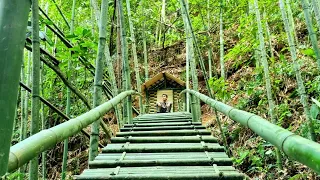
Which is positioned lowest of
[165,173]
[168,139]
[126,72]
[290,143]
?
[165,173]

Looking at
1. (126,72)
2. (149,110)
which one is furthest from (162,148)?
(149,110)

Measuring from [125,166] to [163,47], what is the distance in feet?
34.4

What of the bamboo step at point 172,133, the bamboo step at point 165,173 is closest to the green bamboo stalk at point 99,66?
the bamboo step at point 165,173

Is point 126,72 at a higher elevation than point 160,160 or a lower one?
higher

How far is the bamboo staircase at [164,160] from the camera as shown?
6.15 feet

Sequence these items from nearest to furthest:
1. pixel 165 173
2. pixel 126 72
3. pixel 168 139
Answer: pixel 165 173, pixel 168 139, pixel 126 72

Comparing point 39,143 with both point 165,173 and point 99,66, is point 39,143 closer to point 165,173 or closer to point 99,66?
point 165,173

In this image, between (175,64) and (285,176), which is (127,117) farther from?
(175,64)

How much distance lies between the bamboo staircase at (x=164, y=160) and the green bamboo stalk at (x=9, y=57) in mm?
1374

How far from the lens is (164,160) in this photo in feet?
7.14

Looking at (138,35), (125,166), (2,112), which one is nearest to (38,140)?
(2,112)

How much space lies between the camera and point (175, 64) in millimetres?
11930

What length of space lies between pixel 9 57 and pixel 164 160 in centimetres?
176

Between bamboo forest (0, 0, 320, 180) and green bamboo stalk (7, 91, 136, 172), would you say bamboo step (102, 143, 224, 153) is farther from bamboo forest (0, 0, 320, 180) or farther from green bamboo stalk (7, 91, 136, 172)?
green bamboo stalk (7, 91, 136, 172)
